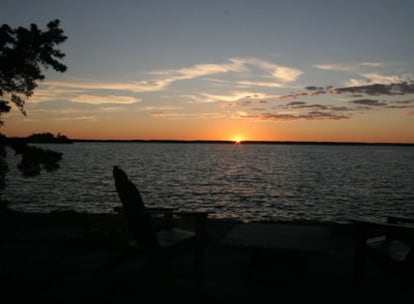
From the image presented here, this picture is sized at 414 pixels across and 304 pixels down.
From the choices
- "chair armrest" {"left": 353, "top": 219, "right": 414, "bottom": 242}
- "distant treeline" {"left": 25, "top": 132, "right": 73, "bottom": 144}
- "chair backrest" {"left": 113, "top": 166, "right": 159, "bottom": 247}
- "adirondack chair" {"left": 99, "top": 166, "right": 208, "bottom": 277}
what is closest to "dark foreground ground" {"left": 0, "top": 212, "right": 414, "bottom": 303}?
"adirondack chair" {"left": 99, "top": 166, "right": 208, "bottom": 277}

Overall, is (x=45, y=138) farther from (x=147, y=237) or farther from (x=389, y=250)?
(x=389, y=250)

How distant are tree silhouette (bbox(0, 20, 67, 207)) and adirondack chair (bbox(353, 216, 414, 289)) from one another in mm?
4726

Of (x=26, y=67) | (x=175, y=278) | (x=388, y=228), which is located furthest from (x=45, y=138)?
(x=388, y=228)

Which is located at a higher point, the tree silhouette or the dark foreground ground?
the tree silhouette

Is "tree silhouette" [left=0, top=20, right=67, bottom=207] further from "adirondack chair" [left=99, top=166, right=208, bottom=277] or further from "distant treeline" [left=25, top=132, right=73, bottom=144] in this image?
"adirondack chair" [left=99, top=166, right=208, bottom=277]

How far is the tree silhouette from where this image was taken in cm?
582

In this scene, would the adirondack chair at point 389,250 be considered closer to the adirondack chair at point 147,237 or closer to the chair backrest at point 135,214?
the adirondack chair at point 147,237

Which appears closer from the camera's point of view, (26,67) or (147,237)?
(147,237)

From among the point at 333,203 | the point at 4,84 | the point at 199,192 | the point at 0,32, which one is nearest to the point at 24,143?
the point at 4,84

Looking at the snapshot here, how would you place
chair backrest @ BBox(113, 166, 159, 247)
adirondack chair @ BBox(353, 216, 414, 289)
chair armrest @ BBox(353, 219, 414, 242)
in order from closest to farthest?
adirondack chair @ BBox(353, 216, 414, 289), chair armrest @ BBox(353, 219, 414, 242), chair backrest @ BBox(113, 166, 159, 247)

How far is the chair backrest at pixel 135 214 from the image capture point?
425 centimetres

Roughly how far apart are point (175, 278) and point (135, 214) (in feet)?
3.86

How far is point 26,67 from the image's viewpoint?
19.9 feet

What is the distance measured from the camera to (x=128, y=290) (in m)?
4.45
